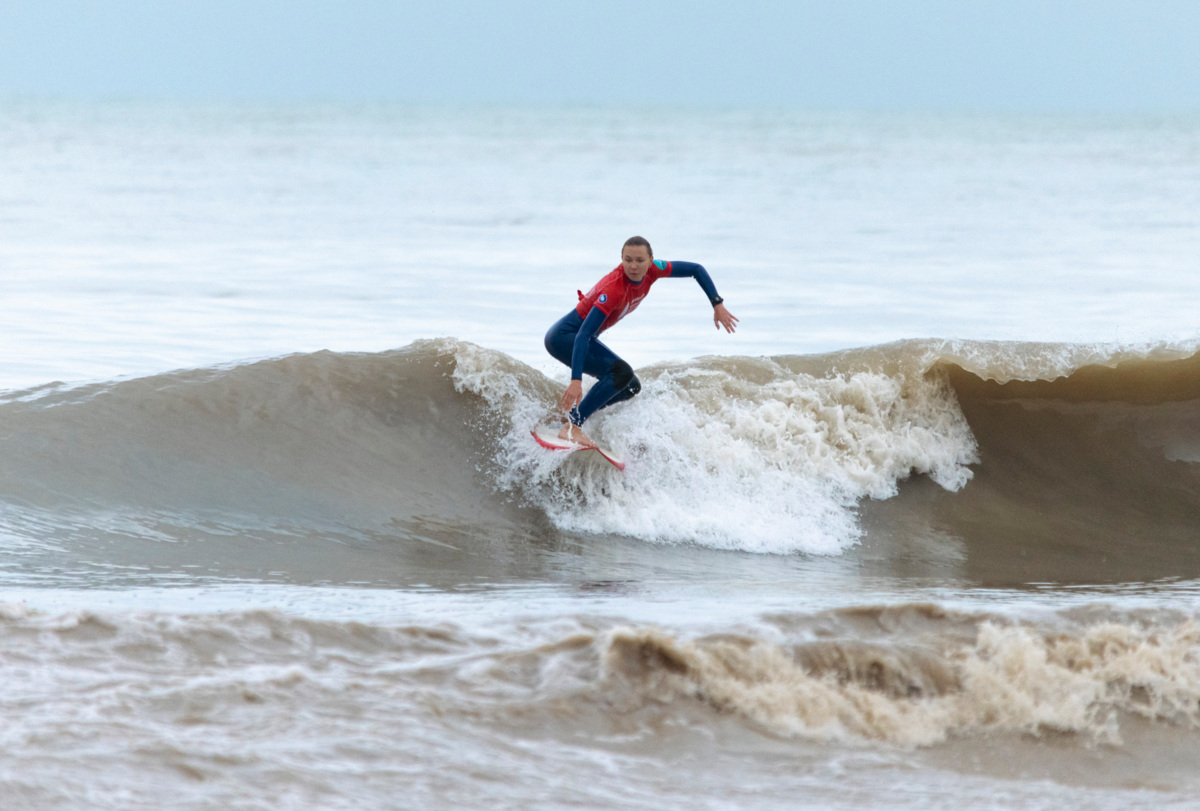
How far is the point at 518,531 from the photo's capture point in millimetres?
7309

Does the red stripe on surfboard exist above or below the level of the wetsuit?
below

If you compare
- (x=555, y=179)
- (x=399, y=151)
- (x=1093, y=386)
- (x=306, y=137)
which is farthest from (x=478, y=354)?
(x=306, y=137)

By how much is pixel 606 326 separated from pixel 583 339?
30 centimetres

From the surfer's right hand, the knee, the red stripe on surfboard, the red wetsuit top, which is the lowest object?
the red stripe on surfboard

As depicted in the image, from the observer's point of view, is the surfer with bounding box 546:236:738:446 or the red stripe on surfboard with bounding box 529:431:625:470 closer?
the surfer with bounding box 546:236:738:446

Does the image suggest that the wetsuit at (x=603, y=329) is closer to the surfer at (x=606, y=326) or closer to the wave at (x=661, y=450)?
the surfer at (x=606, y=326)

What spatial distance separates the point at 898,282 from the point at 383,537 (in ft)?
40.8

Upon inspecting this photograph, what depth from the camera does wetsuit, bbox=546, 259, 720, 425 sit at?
730 centimetres

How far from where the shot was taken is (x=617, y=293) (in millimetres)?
7371

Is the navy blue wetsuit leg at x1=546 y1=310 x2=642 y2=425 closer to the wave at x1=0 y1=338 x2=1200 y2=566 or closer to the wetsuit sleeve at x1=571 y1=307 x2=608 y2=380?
the wetsuit sleeve at x1=571 y1=307 x2=608 y2=380

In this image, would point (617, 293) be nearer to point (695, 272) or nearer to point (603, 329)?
point (603, 329)

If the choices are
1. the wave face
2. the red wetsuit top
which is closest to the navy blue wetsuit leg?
the red wetsuit top

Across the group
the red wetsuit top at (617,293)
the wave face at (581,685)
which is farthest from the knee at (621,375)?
the wave face at (581,685)

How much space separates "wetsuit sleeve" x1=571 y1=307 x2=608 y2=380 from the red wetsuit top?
45mm
